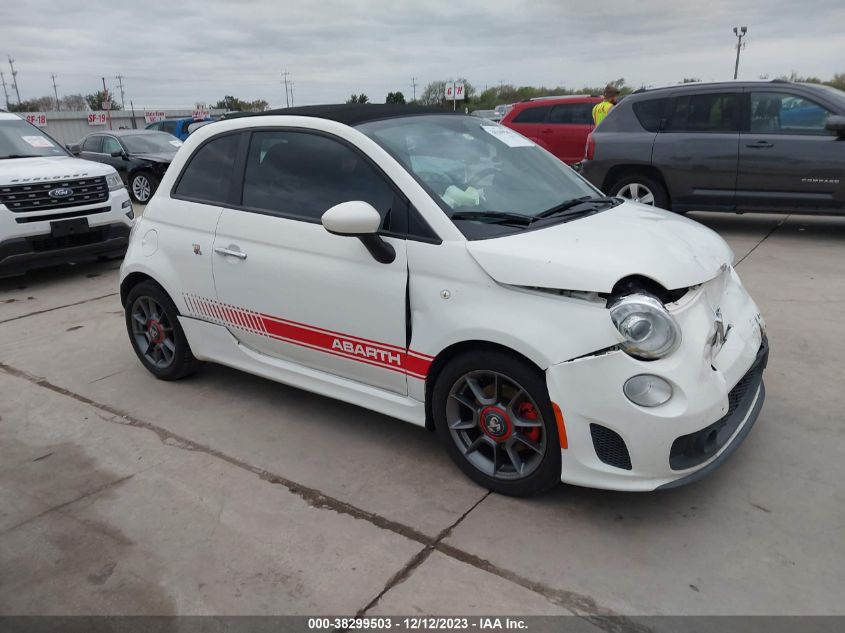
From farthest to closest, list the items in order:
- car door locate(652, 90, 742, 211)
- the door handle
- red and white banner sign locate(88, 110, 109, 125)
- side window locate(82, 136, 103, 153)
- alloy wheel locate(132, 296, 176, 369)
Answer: red and white banner sign locate(88, 110, 109, 125) → side window locate(82, 136, 103, 153) → car door locate(652, 90, 742, 211) → alloy wheel locate(132, 296, 176, 369) → the door handle

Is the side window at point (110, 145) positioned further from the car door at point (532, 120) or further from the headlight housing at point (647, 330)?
the headlight housing at point (647, 330)

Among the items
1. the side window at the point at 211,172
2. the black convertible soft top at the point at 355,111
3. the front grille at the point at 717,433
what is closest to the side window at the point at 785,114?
the black convertible soft top at the point at 355,111

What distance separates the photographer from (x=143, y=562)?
278 centimetres

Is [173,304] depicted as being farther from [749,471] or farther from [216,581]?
[749,471]

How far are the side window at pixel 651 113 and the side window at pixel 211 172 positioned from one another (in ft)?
19.7

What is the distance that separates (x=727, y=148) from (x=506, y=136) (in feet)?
16.2

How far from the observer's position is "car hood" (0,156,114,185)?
6.99 m

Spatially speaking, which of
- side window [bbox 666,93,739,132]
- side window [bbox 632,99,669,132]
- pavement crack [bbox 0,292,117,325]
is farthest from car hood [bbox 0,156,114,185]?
side window [bbox 666,93,739,132]

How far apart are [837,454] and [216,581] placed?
2941 mm

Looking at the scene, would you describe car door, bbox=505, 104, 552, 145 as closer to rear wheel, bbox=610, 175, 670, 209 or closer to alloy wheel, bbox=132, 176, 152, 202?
rear wheel, bbox=610, 175, 670, 209

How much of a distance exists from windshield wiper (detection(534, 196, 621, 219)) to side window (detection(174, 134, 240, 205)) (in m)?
1.84

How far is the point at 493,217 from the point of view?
10.5 feet

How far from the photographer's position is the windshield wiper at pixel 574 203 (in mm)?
3406

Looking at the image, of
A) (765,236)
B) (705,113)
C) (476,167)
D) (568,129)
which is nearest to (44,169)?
(476,167)
